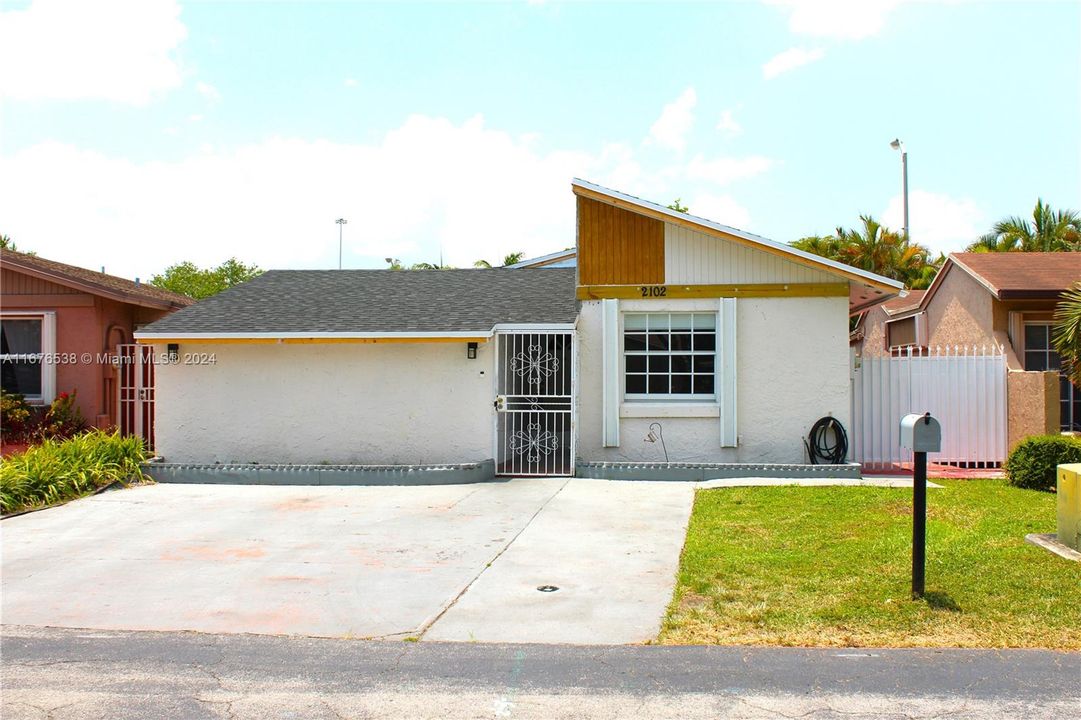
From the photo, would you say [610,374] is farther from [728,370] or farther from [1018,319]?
[1018,319]

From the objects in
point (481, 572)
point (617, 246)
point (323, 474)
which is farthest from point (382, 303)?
point (481, 572)

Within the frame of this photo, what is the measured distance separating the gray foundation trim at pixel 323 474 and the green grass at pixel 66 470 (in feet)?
1.52

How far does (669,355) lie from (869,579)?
7.11m

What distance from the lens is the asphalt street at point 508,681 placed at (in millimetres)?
4641

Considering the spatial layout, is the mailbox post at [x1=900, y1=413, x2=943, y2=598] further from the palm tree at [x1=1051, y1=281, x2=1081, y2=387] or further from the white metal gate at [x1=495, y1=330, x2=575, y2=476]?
the palm tree at [x1=1051, y1=281, x2=1081, y2=387]

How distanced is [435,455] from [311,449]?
200 centimetres

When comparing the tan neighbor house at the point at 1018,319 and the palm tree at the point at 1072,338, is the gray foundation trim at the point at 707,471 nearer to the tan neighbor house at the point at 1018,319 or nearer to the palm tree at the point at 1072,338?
the tan neighbor house at the point at 1018,319

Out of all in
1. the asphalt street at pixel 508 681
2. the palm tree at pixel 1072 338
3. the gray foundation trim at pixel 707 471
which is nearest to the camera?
the asphalt street at pixel 508 681

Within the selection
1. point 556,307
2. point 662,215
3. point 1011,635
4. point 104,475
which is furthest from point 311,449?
point 1011,635

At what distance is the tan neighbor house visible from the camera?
13367 millimetres

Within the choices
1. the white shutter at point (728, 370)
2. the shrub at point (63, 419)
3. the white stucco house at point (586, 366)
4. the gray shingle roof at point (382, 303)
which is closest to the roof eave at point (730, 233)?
the white stucco house at point (586, 366)

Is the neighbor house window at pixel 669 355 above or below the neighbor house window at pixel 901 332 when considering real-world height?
below

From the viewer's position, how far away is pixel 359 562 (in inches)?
314

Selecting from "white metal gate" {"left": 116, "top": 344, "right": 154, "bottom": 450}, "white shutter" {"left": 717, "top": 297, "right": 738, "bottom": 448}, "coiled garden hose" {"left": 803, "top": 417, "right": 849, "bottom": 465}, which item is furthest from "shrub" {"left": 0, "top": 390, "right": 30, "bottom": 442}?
"coiled garden hose" {"left": 803, "top": 417, "right": 849, "bottom": 465}
